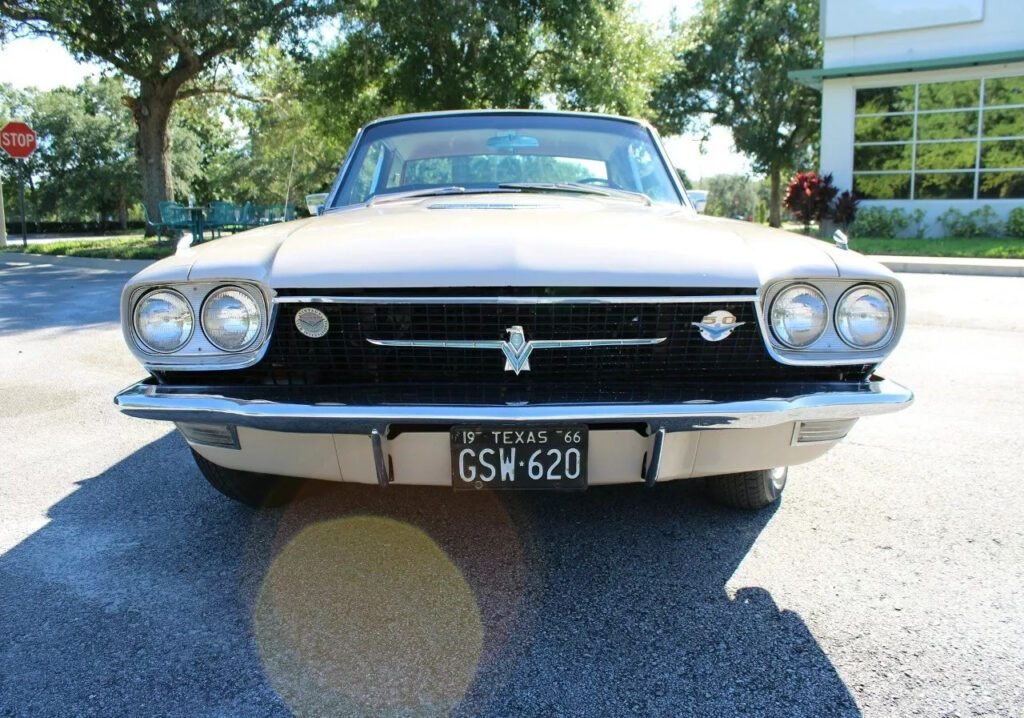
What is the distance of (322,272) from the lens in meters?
2.15

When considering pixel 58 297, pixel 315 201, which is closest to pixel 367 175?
pixel 315 201

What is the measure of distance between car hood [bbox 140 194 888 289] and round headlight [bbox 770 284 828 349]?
7 centimetres

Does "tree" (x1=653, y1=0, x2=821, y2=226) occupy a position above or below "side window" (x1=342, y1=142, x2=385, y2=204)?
above

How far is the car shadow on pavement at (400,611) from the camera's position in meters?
1.80

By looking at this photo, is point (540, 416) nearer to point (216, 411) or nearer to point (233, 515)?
point (216, 411)

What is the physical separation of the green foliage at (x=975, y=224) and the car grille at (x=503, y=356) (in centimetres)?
1626

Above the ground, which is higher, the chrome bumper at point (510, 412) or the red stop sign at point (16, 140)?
the red stop sign at point (16, 140)

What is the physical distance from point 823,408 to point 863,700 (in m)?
0.72

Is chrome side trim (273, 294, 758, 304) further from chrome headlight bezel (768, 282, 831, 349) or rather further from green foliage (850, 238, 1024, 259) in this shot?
green foliage (850, 238, 1024, 259)

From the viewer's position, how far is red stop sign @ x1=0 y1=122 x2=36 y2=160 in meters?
17.6

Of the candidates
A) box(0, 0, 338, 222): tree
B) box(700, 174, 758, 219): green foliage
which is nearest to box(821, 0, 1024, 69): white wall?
box(0, 0, 338, 222): tree

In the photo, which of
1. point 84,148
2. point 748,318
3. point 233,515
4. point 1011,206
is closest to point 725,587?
point 748,318

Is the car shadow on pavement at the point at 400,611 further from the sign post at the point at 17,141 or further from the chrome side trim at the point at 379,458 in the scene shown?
the sign post at the point at 17,141

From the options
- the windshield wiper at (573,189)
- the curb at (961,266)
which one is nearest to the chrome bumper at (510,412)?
the windshield wiper at (573,189)
